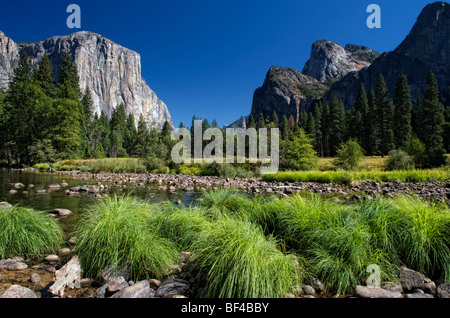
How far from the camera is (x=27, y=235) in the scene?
355 centimetres

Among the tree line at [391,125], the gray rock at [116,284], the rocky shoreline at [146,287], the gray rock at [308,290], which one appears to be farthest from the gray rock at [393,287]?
the tree line at [391,125]

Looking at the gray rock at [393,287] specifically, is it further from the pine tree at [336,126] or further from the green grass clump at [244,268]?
the pine tree at [336,126]

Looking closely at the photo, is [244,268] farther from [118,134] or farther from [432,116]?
[118,134]

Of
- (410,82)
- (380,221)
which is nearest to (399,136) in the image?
(380,221)

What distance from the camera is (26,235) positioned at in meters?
3.52

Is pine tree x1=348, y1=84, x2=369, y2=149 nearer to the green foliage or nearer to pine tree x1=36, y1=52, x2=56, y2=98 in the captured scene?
the green foliage

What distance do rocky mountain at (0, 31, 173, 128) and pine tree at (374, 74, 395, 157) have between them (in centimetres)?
8794

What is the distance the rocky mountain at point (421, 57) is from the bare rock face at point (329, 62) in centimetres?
4229

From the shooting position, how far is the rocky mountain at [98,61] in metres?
107

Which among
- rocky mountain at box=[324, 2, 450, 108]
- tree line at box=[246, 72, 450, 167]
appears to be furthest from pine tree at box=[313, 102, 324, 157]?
rocky mountain at box=[324, 2, 450, 108]

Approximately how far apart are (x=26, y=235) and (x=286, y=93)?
548ft

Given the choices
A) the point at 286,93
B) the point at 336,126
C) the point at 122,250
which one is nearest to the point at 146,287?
the point at 122,250

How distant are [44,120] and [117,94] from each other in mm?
100730
